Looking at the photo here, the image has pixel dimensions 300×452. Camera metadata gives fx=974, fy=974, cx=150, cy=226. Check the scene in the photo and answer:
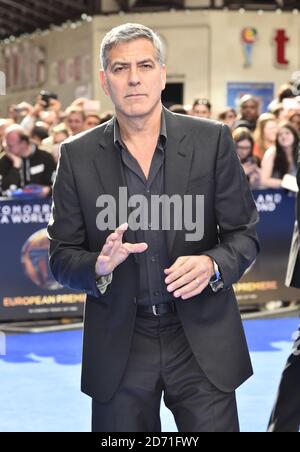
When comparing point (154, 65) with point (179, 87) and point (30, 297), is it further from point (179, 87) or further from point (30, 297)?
point (179, 87)

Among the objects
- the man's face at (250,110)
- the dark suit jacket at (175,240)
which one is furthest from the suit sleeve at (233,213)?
the man's face at (250,110)

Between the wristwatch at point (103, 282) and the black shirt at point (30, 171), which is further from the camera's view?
the black shirt at point (30, 171)

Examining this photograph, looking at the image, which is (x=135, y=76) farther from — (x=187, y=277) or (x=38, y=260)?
(x=38, y=260)

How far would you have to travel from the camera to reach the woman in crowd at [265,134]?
1069 cm

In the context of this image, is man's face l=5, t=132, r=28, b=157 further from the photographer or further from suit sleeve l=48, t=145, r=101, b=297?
suit sleeve l=48, t=145, r=101, b=297

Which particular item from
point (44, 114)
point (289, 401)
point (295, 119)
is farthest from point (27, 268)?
point (289, 401)

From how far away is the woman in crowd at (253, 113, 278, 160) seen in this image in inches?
421

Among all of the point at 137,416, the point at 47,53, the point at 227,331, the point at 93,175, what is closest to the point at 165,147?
the point at 93,175

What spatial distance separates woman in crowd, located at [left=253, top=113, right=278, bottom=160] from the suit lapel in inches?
279

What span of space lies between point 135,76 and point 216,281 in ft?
2.54

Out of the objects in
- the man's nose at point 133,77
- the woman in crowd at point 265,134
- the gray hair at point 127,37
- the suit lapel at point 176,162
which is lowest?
the woman in crowd at point 265,134

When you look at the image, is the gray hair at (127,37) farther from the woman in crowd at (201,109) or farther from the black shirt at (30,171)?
the woman in crowd at (201,109)

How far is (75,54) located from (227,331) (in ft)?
83.5

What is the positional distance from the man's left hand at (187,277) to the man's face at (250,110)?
9.48 m
